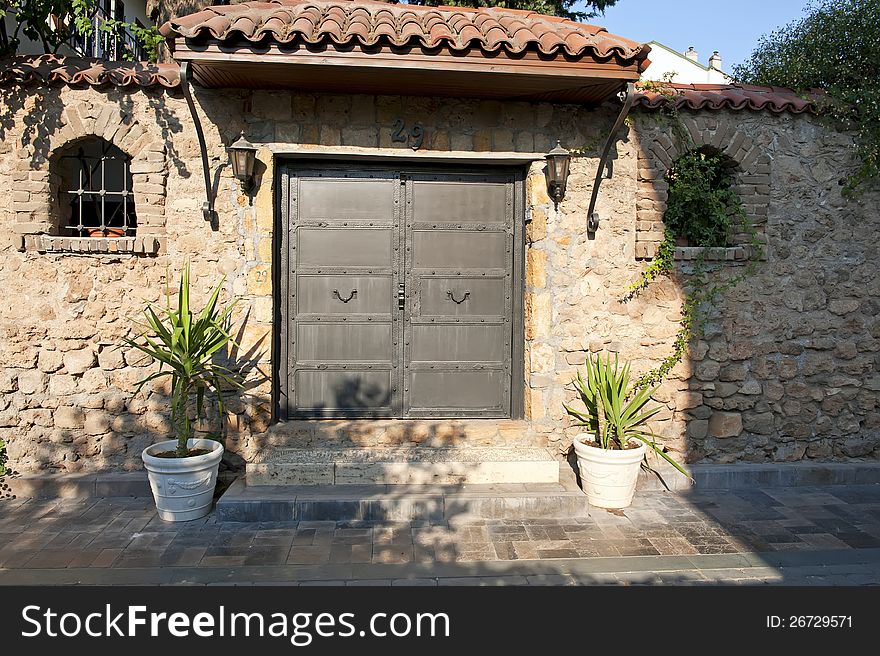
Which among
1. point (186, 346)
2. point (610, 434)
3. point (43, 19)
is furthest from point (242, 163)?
point (610, 434)

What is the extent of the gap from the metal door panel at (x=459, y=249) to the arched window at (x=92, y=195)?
2345mm

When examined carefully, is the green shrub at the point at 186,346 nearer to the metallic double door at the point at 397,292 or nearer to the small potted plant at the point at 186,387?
the small potted plant at the point at 186,387

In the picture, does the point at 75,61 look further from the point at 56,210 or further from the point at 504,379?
the point at 504,379

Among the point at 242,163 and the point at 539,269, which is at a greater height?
the point at 242,163

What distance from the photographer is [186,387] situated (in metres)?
4.66

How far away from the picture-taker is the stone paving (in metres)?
3.75

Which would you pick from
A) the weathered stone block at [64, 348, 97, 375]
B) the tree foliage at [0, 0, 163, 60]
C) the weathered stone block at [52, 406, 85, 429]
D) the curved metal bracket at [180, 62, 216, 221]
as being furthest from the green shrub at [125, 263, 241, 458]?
the tree foliage at [0, 0, 163, 60]

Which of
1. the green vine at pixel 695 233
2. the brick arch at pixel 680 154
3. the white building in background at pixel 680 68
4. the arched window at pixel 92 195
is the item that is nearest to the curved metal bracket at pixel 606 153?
the brick arch at pixel 680 154

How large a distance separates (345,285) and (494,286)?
1.24 meters

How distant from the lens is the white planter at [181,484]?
446 cm

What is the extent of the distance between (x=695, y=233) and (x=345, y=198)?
296 centimetres

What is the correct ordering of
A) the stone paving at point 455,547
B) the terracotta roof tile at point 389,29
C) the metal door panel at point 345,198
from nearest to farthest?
the stone paving at point 455,547
the terracotta roof tile at point 389,29
the metal door panel at point 345,198

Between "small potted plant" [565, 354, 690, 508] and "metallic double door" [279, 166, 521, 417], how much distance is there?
701 millimetres

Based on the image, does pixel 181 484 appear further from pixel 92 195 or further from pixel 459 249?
pixel 459 249
